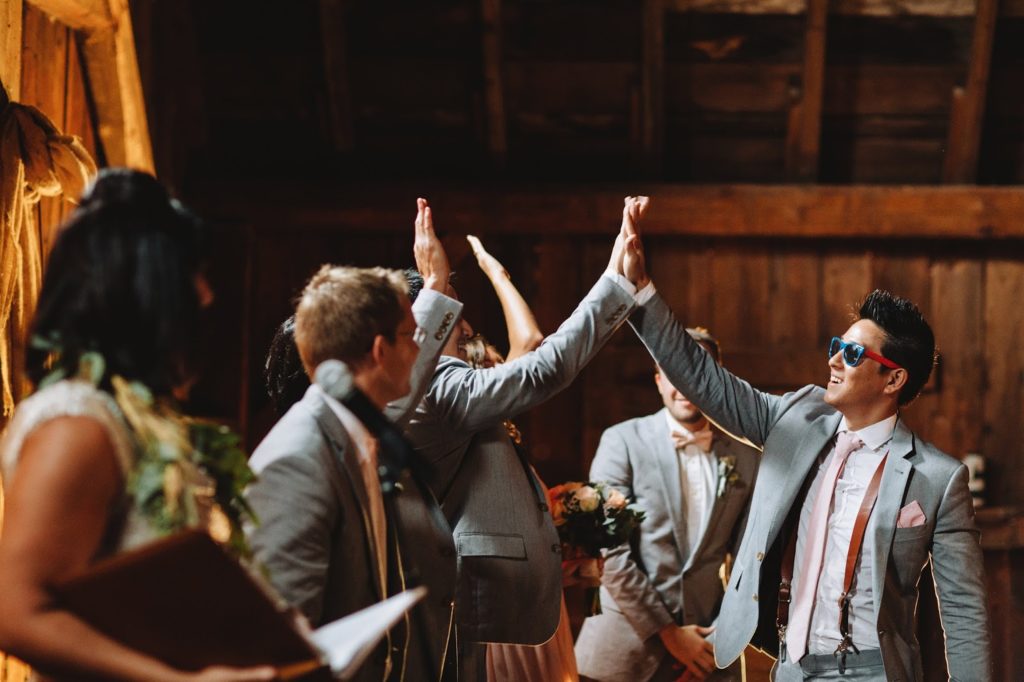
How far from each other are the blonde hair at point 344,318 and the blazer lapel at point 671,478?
216cm

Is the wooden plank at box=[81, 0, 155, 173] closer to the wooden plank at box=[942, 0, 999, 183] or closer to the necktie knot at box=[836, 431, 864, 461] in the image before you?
the necktie knot at box=[836, 431, 864, 461]

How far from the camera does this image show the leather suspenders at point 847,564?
9.30 ft

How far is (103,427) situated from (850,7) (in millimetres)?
5104

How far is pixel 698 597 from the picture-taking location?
4027mm

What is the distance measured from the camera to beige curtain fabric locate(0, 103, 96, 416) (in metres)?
3.07

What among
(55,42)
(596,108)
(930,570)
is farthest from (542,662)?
(596,108)

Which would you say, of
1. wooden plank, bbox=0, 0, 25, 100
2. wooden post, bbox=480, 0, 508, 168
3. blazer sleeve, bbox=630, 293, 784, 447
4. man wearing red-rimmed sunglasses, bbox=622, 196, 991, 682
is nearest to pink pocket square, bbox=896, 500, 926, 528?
man wearing red-rimmed sunglasses, bbox=622, 196, 991, 682

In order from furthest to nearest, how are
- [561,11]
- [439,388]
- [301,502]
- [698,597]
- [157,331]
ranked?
[561,11] < [698,597] < [439,388] < [301,502] < [157,331]

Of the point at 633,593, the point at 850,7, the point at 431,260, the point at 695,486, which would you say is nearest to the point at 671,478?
the point at 695,486

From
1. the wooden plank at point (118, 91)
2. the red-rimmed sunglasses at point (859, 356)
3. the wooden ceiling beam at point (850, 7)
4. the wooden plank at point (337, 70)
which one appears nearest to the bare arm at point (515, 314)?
the red-rimmed sunglasses at point (859, 356)

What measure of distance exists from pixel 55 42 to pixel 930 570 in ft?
11.5

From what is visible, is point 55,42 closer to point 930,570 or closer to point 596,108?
point 596,108

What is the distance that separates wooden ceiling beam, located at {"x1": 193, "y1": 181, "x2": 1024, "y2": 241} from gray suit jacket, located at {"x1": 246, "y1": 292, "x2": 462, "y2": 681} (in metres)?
3.58

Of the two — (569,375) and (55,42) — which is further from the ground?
(55,42)
